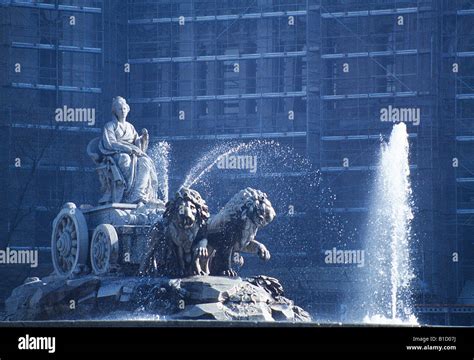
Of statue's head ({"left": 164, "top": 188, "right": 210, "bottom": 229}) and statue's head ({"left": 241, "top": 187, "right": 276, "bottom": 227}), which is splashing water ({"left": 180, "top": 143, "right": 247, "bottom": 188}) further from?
statue's head ({"left": 164, "top": 188, "right": 210, "bottom": 229})

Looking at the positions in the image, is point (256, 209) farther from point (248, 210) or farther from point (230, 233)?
point (230, 233)

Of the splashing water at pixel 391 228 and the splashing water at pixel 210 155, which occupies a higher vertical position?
the splashing water at pixel 210 155

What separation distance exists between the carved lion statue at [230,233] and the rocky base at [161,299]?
415 mm

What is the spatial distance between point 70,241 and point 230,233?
11.1 feet

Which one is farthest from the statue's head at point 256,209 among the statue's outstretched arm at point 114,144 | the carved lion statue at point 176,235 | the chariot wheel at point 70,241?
the chariot wheel at point 70,241

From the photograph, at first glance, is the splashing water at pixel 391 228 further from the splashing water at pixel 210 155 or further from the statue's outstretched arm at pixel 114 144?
the statue's outstretched arm at pixel 114 144

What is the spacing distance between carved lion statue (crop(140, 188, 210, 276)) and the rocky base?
0.31 m

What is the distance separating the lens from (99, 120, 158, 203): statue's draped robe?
27.1 metres

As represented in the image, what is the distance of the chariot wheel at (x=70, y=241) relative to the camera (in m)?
27.1

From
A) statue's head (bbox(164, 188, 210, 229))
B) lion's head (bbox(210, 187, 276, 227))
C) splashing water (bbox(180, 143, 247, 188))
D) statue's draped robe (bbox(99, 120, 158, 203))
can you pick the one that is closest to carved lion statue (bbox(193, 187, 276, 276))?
lion's head (bbox(210, 187, 276, 227))

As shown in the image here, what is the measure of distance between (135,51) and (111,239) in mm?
29132

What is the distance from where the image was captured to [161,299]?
25.0m

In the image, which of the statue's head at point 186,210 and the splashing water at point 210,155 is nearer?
the statue's head at point 186,210

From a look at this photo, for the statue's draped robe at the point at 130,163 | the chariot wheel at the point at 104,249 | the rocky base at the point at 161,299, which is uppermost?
the statue's draped robe at the point at 130,163
